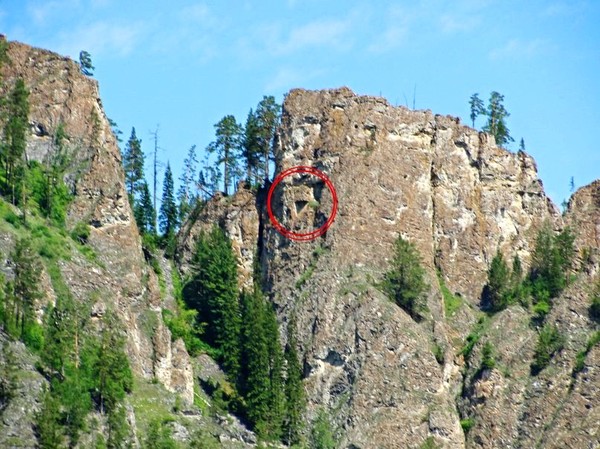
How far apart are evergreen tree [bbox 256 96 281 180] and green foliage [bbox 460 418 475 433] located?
34.0 m

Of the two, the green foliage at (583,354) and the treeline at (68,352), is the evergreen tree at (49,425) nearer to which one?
the treeline at (68,352)

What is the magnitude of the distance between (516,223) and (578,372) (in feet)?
71.3

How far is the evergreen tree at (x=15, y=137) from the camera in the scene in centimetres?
17900

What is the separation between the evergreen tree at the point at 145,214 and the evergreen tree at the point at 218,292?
6752mm

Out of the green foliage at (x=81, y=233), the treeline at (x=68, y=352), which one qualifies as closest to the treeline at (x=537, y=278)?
the treeline at (x=68, y=352)

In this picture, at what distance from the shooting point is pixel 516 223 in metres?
194

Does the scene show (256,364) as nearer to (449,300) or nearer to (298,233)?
(298,233)

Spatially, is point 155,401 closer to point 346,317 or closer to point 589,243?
point 346,317

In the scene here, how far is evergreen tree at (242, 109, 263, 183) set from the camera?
650ft

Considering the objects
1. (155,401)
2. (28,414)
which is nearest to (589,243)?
(155,401)

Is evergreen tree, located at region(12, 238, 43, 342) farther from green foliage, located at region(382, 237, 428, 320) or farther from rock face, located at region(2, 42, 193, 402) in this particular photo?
green foliage, located at region(382, 237, 428, 320)

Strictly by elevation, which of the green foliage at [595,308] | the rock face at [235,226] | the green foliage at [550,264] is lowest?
the green foliage at [595,308]

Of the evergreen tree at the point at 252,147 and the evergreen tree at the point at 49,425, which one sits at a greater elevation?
the evergreen tree at the point at 252,147

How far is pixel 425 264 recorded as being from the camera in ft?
615
